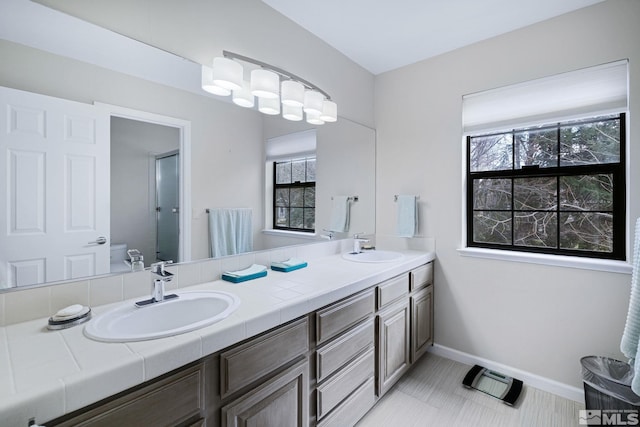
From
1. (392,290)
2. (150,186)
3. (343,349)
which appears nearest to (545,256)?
(392,290)

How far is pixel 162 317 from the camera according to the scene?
3.84ft

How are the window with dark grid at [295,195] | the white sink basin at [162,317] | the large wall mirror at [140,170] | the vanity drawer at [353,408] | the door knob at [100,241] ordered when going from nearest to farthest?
the white sink basin at [162,317] → the large wall mirror at [140,170] → the door knob at [100,241] → the vanity drawer at [353,408] → the window with dark grid at [295,195]

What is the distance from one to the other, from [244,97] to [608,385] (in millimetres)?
2571

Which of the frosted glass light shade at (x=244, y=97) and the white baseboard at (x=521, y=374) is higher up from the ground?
the frosted glass light shade at (x=244, y=97)

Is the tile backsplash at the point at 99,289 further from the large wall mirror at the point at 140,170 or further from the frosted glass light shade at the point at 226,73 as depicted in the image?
the frosted glass light shade at the point at 226,73

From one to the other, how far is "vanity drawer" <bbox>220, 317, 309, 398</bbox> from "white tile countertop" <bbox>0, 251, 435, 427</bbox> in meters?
0.04

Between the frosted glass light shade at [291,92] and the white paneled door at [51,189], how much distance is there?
96cm

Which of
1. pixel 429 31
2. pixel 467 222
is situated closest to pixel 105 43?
pixel 429 31

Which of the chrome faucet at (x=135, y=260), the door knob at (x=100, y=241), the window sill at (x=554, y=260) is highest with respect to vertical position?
the door knob at (x=100, y=241)

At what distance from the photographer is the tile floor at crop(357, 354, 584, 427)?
1.71m

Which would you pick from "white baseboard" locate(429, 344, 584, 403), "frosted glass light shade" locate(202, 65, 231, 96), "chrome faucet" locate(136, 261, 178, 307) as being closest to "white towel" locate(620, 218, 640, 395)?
"white baseboard" locate(429, 344, 584, 403)

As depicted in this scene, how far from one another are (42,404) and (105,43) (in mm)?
1281

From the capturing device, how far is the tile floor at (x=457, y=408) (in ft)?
5.61

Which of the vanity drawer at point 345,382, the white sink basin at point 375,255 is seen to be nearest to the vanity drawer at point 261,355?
the vanity drawer at point 345,382
